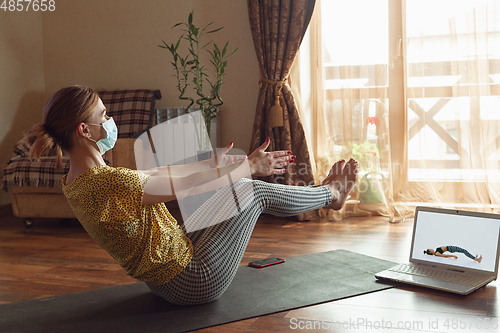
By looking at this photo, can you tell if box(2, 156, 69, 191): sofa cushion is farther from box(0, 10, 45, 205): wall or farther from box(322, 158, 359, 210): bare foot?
box(322, 158, 359, 210): bare foot

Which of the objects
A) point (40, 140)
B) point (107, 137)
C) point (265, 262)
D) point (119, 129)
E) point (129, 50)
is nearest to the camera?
point (40, 140)

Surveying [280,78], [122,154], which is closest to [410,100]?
[280,78]

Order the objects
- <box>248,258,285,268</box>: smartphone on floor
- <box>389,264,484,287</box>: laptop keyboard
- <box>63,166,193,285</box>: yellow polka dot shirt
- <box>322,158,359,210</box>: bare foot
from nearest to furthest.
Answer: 1. <box>63,166,193,285</box>: yellow polka dot shirt
2. <box>389,264,484,287</box>: laptop keyboard
3. <box>322,158,359,210</box>: bare foot
4. <box>248,258,285,268</box>: smartphone on floor

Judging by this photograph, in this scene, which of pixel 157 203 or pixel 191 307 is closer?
pixel 157 203

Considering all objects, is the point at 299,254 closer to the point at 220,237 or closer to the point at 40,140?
the point at 220,237

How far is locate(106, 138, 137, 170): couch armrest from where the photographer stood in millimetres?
2992

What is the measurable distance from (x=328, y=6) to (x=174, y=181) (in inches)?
93.5

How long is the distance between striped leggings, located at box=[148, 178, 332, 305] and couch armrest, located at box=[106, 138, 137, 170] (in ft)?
5.28

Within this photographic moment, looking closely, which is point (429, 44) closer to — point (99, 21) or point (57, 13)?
point (99, 21)

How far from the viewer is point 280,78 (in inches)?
129

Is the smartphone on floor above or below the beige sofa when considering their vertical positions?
below

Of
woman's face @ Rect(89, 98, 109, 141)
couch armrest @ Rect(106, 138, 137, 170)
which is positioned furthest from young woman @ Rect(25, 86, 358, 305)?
couch armrest @ Rect(106, 138, 137, 170)

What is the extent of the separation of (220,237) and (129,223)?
0.99 feet

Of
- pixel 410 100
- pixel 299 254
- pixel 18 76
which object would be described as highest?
pixel 18 76
